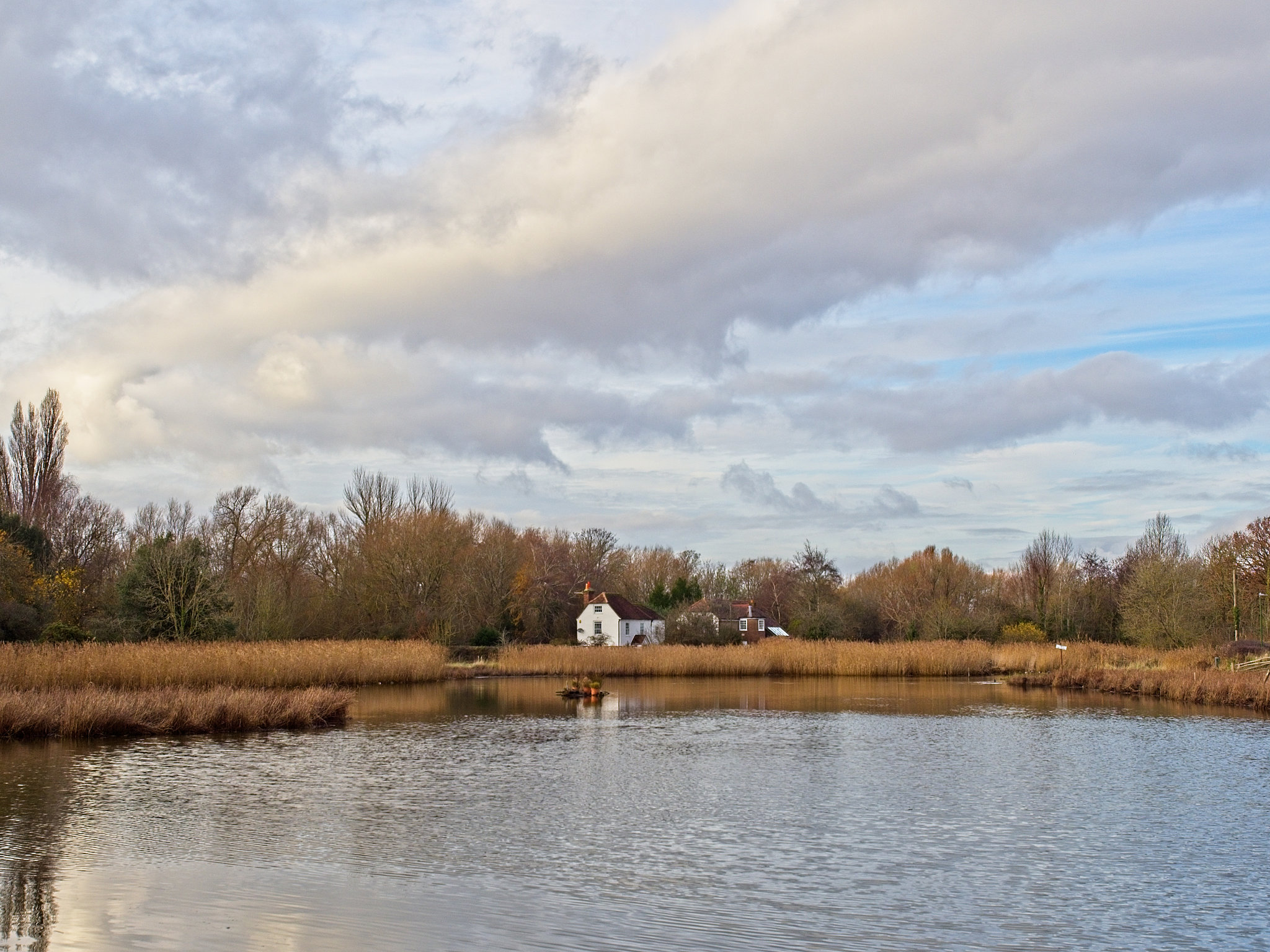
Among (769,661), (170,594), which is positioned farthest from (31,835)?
(769,661)

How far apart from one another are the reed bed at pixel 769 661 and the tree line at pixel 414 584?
6084mm

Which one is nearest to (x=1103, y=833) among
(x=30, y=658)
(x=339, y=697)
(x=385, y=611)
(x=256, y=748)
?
(x=256, y=748)

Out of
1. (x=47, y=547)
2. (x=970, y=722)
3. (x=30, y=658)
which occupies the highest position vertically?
(x=47, y=547)

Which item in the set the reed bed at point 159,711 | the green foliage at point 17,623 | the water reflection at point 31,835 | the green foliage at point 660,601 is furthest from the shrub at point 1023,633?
the water reflection at point 31,835

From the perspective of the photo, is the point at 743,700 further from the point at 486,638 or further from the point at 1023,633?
the point at 1023,633

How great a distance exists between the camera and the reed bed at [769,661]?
146 ft

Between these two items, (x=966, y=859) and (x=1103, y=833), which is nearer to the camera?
(x=966, y=859)

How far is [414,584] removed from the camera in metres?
51.3

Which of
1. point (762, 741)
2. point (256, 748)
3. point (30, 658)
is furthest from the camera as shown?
point (30, 658)

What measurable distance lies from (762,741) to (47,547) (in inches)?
1359

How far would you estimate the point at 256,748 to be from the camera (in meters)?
20.7

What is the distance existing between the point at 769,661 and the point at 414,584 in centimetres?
1764

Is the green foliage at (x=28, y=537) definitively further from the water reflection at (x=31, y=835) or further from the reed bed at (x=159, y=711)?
the water reflection at (x=31, y=835)

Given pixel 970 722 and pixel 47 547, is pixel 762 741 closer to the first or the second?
pixel 970 722
